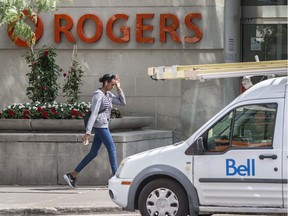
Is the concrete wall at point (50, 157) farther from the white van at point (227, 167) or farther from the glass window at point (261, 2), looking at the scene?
the glass window at point (261, 2)

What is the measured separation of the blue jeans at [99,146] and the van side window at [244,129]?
4103 mm

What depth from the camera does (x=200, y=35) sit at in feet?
59.7

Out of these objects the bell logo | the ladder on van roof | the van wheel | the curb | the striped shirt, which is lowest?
the curb

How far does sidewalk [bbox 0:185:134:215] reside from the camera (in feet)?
42.2

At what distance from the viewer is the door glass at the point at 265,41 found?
19.3 meters

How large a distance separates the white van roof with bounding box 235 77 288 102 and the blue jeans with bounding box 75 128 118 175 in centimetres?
435

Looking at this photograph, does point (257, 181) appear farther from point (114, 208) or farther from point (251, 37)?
point (251, 37)

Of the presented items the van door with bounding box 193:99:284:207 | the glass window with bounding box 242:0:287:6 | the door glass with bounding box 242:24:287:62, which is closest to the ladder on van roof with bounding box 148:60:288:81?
the van door with bounding box 193:99:284:207

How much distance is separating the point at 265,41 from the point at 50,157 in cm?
618

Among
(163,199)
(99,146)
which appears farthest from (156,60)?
(163,199)

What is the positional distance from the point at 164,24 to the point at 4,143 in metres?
4.50

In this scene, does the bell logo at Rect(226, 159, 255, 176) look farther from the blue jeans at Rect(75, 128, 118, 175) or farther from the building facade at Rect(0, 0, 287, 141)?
the building facade at Rect(0, 0, 287, 141)

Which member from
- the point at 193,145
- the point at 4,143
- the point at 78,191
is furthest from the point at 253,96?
the point at 4,143

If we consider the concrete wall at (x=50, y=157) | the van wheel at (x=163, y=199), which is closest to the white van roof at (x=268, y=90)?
the van wheel at (x=163, y=199)
